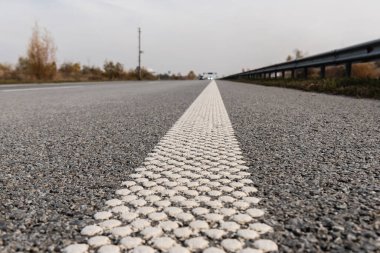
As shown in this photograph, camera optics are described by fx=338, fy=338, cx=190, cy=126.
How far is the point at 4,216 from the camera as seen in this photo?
100cm

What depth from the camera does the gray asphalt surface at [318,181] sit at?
826mm

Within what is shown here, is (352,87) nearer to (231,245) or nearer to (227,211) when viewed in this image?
(227,211)

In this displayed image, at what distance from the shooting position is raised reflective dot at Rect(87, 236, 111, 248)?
79 centimetres

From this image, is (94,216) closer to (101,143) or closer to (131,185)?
(131,185)

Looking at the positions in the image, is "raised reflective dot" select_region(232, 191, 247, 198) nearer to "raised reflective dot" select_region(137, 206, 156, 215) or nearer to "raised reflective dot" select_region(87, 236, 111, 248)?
"raised reflective dot" select_region(137, 206, 156, 215)

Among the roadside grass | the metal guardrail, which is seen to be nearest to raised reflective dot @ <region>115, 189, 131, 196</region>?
the roadside grass

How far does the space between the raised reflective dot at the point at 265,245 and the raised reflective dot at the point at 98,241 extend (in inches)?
13.7

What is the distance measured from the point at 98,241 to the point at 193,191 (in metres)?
0.43

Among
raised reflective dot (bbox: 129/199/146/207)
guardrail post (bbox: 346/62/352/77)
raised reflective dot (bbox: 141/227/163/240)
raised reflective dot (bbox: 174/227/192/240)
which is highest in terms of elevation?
guardrail post (bbox: 346/62/352/77)

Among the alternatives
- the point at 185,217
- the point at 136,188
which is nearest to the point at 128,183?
the point at 136,188

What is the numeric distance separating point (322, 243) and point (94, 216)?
2.01 ft

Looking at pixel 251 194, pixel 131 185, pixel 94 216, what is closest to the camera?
pixel 94 216

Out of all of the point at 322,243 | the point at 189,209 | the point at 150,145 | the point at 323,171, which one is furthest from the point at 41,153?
the point at 322,243

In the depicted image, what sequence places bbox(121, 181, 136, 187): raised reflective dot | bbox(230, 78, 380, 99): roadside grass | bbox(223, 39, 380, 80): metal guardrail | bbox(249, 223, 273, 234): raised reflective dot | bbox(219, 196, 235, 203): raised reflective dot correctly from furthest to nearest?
bbox(223, 39, 380, 80): metal guardrail
bbox(230, 78, 380, 99): roadside grass
bbox(121, 181, 136, 187): raised reflective dot
bbox(219, 196, 235, 203): raised reflective dot
bbox(249, 223, 273, 234): raised reflective dot
